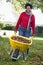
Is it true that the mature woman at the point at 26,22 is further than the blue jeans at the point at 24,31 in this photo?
A: No

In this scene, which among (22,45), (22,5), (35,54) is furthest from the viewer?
(22,5)

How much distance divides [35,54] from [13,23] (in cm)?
766

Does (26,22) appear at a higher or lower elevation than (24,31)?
higher

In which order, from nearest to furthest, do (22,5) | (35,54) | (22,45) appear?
1. (22,45)
2. (35,54)
3. (22,5)

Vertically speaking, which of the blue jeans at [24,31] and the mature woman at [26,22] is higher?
the mature woman at [26,22]

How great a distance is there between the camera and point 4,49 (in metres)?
10.4

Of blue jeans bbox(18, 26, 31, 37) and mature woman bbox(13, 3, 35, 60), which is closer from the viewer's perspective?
mature woman bbox(13, 3, 35, 60)

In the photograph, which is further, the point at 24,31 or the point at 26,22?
the point at 24,31

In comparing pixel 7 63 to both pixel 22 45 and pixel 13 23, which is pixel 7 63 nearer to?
pixel 22 45

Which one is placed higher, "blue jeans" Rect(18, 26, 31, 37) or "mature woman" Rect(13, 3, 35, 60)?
"mature woman" Rect(13, 3, 35, 60)

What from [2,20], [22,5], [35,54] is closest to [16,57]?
[35,54]

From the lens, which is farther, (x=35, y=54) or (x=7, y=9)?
(x=7, y=9)

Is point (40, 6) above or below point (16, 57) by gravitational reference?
above

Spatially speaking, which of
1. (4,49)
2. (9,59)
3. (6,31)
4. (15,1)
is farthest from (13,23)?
(9,59)
